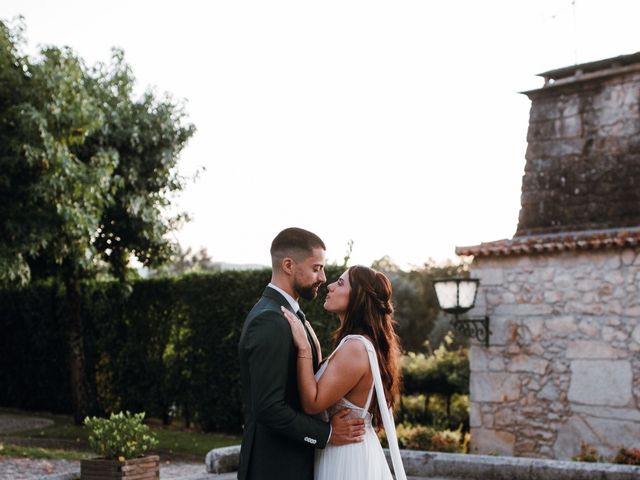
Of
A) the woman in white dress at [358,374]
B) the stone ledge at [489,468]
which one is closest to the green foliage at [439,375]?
the stone ledge at [489,468]

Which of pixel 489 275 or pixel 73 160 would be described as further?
pixel 73 160

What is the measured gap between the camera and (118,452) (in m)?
7.72

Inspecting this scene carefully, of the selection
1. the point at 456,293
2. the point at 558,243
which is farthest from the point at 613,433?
the point at 456,293

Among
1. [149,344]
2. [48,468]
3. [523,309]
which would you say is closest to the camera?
[48,468]

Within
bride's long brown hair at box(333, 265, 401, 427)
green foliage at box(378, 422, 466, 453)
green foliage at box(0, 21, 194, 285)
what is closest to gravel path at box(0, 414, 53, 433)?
green foliage at box(0, 21, 194, 285)

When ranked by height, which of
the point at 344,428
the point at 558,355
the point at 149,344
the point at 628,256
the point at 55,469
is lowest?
the point at 55,469

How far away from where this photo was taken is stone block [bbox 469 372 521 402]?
11664 millimetres

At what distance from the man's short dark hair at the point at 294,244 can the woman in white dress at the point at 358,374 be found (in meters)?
0.28

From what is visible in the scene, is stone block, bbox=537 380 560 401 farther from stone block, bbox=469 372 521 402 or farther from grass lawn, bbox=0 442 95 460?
grass lawn, bbox=0 442 95 460

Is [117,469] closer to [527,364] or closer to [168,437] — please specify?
[527,364]

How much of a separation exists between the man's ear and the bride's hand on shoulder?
0.64 feet

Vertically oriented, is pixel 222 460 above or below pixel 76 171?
below

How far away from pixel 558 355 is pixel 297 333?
8.14 m

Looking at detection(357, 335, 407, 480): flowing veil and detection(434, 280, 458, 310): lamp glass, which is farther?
detection(434, 280, 458, 310): lamp glass
